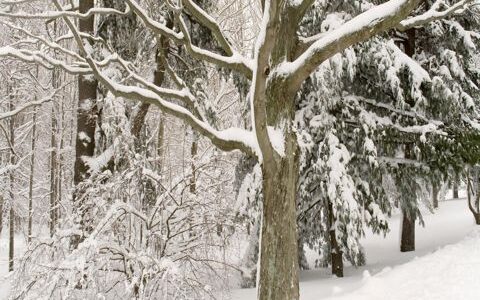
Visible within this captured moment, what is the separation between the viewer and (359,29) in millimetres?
4480

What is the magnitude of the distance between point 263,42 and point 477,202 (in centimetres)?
1147

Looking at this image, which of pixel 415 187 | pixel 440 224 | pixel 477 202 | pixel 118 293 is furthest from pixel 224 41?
pixel 440 224

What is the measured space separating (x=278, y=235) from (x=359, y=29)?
7.15ft

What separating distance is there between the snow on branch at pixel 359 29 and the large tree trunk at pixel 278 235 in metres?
0.91

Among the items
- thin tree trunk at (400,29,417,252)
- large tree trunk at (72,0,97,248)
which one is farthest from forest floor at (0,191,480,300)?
large tree trunk at (72,0,97,248)

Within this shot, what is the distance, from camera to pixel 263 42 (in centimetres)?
445

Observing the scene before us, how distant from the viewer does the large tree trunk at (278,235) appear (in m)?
4.70

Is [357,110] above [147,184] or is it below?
above

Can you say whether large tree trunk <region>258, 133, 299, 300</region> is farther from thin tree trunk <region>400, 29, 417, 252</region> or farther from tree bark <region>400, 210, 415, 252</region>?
tree bark <region>400, 210, 415, 252</region>

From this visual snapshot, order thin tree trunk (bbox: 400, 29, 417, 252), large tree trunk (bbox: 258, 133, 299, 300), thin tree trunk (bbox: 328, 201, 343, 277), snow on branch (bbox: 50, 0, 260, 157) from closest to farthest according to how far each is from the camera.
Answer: large tree trunk (bbox: 258, 133, 299, 300) < snow on branch (bbox: 50, 0, 260, 157) < thin tree trunk (bbox: 328, 201, 343, 277) < thin tree trunk (bbox: 400, 29, 417, 252)

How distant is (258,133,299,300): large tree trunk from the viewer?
4695 mm

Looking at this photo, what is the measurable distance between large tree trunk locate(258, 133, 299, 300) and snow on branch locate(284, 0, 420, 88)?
908 mm

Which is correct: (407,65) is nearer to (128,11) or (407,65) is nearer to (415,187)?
(415,187)

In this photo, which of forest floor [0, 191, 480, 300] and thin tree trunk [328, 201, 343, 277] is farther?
thin tree trunk [328, 201, 343, 277]
